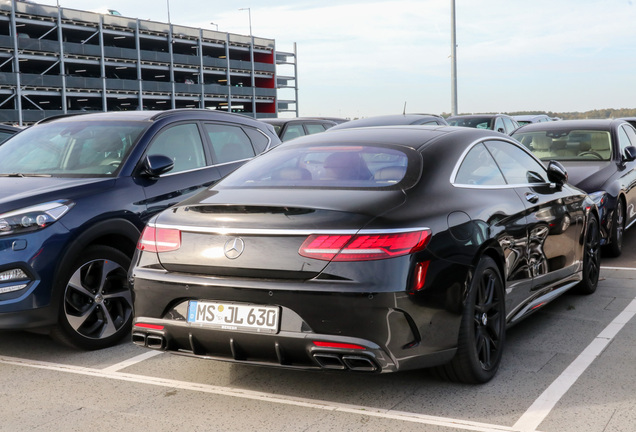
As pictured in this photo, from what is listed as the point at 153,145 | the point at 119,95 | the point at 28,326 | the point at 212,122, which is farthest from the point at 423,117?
the point at 119,95

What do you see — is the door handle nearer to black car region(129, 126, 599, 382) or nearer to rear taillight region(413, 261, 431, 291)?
black car region(129, 126, 599, 382)

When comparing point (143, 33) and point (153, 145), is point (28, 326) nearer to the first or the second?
point (153, 145)

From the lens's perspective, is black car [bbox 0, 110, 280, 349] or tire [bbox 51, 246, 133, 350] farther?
tire [bbox 51, 246, 133, 350]

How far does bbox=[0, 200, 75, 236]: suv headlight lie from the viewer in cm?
503

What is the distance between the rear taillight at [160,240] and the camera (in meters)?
4.25

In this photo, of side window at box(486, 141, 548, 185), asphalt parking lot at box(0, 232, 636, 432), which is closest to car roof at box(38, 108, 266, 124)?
asphalt parking lot at box(0, 232, 636, 432)

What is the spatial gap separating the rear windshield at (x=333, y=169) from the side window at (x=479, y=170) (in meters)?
0.36

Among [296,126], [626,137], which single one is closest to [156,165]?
[626,137]

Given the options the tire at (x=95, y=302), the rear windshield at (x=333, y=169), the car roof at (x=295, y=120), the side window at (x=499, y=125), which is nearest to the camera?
the rear windshield at (x=333, y=169)

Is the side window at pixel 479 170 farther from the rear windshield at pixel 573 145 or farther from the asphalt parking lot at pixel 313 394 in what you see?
the rear windshield at pixel 573 145

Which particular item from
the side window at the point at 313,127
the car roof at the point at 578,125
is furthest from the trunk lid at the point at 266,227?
the side window at the point at 313,127

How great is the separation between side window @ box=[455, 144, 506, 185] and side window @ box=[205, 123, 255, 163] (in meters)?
2.68

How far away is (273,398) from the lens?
14.2ft

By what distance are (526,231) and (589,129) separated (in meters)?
5.48
